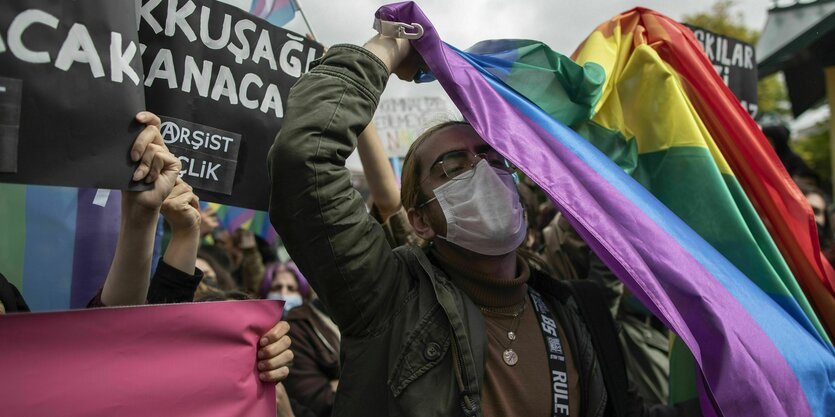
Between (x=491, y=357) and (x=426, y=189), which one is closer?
(x=491, y=357)

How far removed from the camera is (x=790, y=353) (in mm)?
2100

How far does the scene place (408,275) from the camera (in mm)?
2125

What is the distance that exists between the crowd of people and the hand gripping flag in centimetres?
15

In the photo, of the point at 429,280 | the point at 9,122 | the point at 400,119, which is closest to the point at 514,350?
the point at 429,280

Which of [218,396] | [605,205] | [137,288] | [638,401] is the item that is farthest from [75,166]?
[638,401]

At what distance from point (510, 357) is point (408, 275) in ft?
1.10

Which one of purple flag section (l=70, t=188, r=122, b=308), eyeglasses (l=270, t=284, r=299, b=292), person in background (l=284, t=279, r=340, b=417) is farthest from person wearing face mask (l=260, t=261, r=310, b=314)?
purple flag section (l=70, t=188, r=122, b=308)

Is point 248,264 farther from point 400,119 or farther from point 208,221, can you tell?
point 400,119

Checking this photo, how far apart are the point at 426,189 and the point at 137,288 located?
81 cm

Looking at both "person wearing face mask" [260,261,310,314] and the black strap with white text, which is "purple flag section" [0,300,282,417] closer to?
the black strap with white text

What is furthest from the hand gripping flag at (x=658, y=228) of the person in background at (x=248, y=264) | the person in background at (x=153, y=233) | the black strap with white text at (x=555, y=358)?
the person in background at (x=248, y=264)

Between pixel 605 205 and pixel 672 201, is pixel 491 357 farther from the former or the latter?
pixel 672 201

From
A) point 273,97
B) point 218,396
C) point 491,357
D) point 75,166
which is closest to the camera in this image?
point 75,166

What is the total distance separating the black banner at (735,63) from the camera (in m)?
3.86
